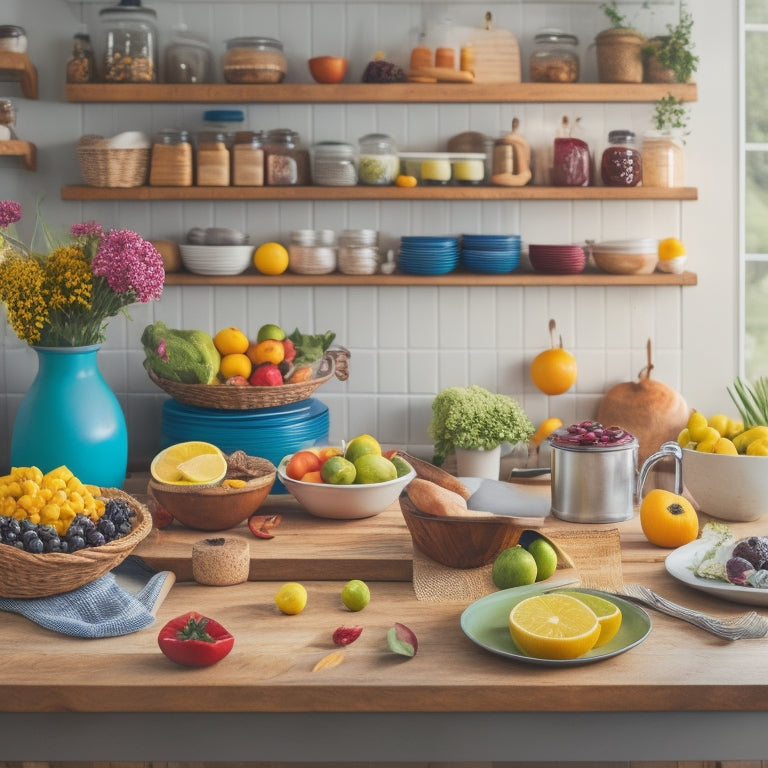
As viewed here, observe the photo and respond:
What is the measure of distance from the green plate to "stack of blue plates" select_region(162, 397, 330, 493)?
94 centimetres

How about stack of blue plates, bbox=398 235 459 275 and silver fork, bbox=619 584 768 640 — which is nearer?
silver fork, bbox=619 584 768 640

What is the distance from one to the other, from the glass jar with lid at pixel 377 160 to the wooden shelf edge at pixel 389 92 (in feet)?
0.36

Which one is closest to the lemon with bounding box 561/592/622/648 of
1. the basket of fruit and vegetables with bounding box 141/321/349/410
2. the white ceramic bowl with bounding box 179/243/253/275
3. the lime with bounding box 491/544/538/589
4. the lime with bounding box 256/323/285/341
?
the lime with bounding box 491/544/538/589

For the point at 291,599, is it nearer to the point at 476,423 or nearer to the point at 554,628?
the point at 554,628

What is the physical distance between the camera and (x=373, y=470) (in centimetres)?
215

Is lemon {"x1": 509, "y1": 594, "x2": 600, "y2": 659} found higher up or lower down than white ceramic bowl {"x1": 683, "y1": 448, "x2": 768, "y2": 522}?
lower down

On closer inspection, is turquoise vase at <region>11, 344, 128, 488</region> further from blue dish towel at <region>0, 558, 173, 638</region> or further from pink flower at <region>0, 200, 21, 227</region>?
blue dish towel at <region>0, 558, 173, 638</region>

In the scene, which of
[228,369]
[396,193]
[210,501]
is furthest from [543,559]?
[396,193]

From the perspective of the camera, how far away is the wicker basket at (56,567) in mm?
1667

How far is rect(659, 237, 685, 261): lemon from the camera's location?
293cm

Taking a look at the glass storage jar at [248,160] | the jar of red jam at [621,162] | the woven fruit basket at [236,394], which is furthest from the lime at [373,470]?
the jar of red jam at [621,162]

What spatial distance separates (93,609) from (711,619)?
1.01 metres

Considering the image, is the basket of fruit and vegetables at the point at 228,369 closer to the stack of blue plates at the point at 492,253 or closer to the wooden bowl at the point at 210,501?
the wooden bowl at the point at 210,501

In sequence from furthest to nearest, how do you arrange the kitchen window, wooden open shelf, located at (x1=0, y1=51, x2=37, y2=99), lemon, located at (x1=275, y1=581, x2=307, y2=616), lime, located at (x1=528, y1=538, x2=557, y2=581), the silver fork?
the kitchen window
wooden open shelf, located at (x1=0, y1=51, x2=37, y2=99)
lime, located at (x1=528, y1=538, x2=557, y2=581)
lemon, located at (x1=275, y1=581, x2=307, y2=616)
the silver fork
